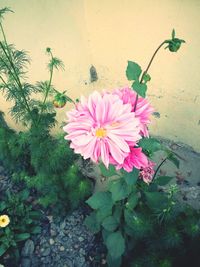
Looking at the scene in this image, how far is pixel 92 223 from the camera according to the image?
2775 millimetres

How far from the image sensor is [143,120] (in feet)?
4.86

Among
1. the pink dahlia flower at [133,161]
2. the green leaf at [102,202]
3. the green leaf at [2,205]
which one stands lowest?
the green leaf at [2,205]

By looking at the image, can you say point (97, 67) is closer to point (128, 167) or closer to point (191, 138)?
point (191, 138)

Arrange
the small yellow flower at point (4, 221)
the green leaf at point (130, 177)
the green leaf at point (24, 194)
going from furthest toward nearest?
the green leaf at point (24, 194)
the small yellow flower at point (4, 221)
the green leaf at point (130, 177)

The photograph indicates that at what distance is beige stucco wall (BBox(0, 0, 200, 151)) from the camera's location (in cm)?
293

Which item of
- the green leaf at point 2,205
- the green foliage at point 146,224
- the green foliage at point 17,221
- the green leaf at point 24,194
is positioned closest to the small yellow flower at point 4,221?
the green foliage at point 17,221

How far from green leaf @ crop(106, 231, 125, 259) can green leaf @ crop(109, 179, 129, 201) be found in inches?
21.9

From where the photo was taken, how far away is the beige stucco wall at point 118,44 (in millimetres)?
2930

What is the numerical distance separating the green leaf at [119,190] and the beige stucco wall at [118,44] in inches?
59.4

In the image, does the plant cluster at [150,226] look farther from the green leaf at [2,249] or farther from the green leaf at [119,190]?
the green leaf at [2,249]

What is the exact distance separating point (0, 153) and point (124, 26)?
164 cm

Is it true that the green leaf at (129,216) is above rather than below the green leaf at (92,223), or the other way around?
above

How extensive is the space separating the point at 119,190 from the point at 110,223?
53 cm

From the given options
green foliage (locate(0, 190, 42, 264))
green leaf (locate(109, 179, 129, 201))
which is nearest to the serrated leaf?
green foliage (locate(0, 190, 42, 264))
